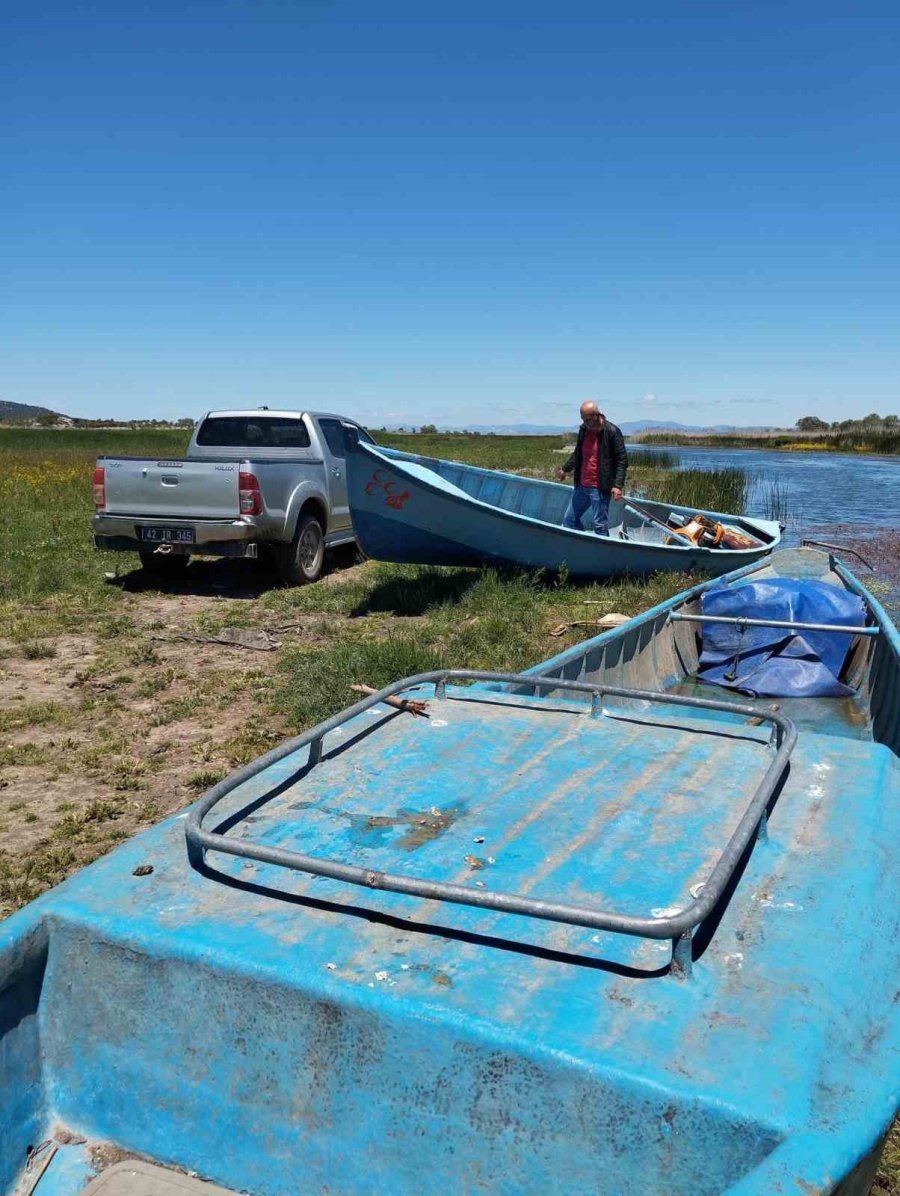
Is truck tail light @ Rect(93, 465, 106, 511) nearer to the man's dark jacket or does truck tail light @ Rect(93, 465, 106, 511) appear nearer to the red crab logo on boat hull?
the red crab logo on boat hull

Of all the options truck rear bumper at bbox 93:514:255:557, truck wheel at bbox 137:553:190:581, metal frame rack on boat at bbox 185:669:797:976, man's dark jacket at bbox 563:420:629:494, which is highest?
man's dark jacket at bbox 563:420:629:494

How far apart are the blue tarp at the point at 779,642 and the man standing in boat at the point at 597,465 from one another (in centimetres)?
365

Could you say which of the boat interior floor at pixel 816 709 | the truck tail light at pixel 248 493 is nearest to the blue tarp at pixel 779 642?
the boat interior floor at pixel 816 709

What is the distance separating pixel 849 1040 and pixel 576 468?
32.7ft

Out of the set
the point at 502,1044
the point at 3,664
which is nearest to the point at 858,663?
the point at 502,1044

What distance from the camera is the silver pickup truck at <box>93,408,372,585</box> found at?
970 cm

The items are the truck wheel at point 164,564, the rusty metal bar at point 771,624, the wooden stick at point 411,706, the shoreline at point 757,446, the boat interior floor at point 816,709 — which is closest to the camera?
the wooden stick at point 411,706

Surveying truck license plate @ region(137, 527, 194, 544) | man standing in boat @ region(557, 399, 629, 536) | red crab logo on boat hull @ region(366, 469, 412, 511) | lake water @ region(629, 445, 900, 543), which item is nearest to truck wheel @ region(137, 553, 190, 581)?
truck license plate @ region(137, 527, 194, 544)

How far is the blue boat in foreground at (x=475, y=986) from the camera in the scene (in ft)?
5.51

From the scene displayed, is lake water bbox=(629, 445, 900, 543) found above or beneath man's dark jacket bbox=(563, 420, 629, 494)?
beneath

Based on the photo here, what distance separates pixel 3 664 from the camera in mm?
7512

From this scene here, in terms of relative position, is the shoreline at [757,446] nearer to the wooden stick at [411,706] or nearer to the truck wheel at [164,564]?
the truck wheel at [164,564]

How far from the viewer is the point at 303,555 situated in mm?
11055

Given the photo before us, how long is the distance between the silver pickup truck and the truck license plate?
0.4 inches
